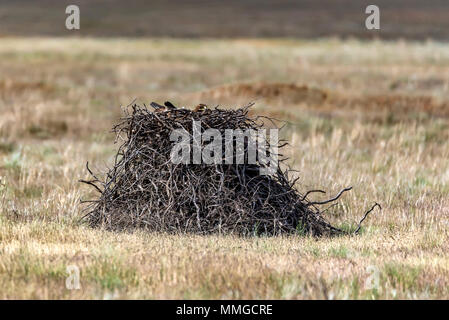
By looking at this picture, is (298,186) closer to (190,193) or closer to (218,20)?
(190,193)

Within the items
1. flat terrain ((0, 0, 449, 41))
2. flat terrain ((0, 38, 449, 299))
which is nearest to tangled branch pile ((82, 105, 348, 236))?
flat terrain ((0, 38, 449, 299))

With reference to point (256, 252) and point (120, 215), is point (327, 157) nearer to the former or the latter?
point (120, 215)

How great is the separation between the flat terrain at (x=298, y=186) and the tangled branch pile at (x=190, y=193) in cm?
35

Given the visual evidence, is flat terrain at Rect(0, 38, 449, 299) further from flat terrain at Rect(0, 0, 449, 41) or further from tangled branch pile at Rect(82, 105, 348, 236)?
flat terrain at Rect(0, 0, 449, 41)

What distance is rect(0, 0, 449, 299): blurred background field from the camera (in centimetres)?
690

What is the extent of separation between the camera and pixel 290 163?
15.0 m

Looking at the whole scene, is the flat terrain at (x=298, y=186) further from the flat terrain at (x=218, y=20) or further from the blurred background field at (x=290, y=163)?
the flat terrain at (x=218, y=20)

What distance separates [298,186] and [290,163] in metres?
2.02

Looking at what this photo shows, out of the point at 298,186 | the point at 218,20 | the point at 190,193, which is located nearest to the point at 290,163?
the point at 298,186

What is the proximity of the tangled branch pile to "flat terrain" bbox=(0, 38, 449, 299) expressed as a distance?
1.16ft

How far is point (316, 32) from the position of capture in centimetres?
11925

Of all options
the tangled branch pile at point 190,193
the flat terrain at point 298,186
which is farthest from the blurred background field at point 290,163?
the tangled branch pile at point 190,193
